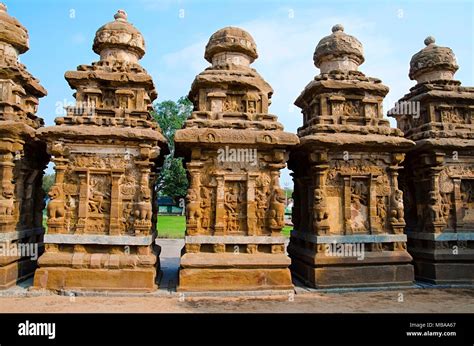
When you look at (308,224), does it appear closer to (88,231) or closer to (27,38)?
(88,231)

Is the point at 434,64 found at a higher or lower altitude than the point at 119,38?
lower

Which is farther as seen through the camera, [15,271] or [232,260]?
[15,271]

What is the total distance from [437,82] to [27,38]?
12947mm

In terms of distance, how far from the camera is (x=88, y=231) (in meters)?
8.73

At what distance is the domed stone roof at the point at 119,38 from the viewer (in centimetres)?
1007

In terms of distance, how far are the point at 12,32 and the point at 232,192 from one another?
25.8 feet

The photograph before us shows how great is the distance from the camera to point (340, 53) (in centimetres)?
1070

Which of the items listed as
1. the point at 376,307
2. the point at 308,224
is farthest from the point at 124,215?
the point at 376,307

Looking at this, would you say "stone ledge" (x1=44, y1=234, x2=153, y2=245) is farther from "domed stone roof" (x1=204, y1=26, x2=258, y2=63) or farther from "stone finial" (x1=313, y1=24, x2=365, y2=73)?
"stone finial" (x1=313, y1=24, x2=365, y2=73)

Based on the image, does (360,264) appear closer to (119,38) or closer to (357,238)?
(357,238)

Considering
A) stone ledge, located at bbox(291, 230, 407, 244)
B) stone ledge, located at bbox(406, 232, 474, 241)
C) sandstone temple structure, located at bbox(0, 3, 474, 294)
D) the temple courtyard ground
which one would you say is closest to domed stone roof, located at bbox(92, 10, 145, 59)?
sandstone temple structure, located at bbox(0, 3, 474, 294)

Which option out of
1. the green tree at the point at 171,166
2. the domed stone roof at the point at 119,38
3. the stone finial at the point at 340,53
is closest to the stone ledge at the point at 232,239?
the stone finial at the point at 340,53
